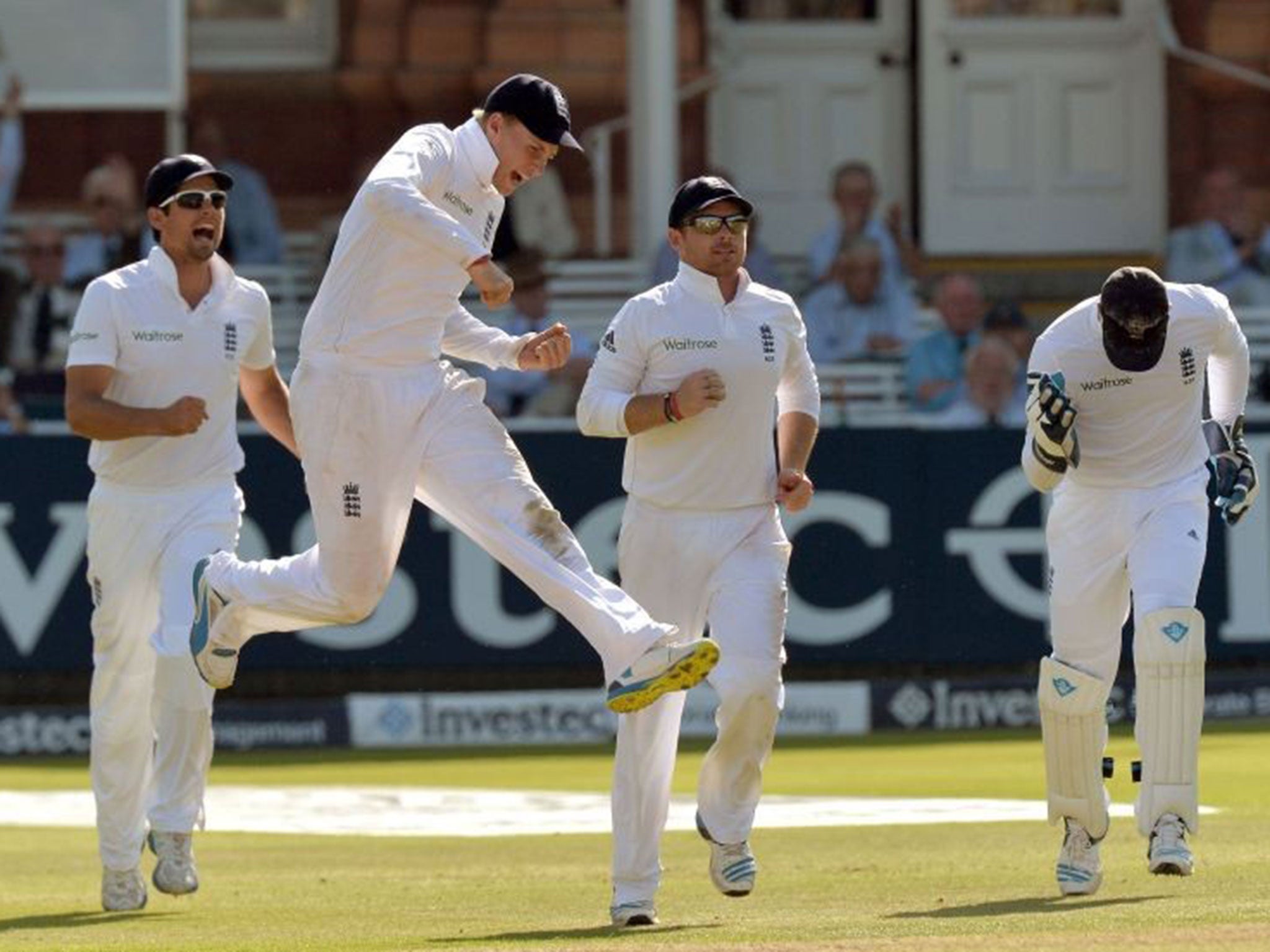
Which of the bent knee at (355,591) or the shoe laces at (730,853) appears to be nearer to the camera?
the bent knee at (355,591)

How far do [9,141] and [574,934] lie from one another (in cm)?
1058

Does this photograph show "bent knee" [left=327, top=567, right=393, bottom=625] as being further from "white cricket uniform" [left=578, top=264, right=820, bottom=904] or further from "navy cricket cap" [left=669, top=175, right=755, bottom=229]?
"navy cricket cap" [left=669, top=175, right=755, bottom=229]

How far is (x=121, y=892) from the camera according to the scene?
9.29 meters

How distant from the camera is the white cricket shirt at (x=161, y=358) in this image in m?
9.38

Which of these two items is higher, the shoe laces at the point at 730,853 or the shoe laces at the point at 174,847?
the shoe laces at the point at 730,853

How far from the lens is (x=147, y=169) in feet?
→ 64.4

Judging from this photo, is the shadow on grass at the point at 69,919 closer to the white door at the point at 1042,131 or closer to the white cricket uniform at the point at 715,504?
the white cricket uniform at the point at 715,504

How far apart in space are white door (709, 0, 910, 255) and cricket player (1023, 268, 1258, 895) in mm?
10791

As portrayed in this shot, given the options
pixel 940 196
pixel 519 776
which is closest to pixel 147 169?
pixel 940 196

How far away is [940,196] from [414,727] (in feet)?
19.0

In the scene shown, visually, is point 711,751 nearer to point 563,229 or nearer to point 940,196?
point 563,229

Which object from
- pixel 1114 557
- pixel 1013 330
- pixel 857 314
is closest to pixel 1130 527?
pixel 1114 557

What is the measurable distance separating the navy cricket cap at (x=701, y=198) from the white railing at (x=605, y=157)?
10.2 metres

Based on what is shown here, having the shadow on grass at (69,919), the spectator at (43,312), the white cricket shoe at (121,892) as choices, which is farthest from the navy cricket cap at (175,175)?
the spectator at (43,312)
